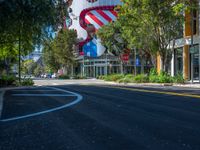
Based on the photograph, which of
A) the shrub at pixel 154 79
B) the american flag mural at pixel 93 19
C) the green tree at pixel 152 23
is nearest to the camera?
the green tree at pixel 152 23

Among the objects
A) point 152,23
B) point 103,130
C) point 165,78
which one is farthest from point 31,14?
point 165,78

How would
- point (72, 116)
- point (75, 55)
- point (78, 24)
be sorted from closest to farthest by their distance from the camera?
point (72, 116) < point (75, 55) < point (78, 24)

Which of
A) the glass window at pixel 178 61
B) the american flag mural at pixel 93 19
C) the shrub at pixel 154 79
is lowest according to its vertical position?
the shrub at pixel 154 79

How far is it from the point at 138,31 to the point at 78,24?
63.0 metres

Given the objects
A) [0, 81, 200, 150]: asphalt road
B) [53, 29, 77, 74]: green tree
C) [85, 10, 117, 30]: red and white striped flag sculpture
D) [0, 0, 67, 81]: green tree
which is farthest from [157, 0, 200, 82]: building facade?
[85, 10, 117, 30]: red and white striped flag sculpture

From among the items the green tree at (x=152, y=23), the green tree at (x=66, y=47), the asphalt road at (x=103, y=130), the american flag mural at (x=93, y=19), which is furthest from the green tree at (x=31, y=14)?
the american flag mural at (x=93, y=19)

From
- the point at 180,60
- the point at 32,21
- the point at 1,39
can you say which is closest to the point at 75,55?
the point at 180,60

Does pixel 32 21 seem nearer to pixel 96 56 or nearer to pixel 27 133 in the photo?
pixel 27 133

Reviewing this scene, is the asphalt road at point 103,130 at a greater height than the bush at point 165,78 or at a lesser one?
lesser

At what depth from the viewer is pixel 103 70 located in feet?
320

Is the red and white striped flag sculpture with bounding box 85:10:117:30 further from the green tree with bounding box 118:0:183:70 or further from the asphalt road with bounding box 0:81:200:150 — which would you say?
the asphalt road with bounding box 0:81:200:150

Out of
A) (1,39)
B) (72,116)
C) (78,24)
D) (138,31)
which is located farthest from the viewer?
(78,24)

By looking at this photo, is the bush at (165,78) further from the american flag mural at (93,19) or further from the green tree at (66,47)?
the american flag mural at (93,19)

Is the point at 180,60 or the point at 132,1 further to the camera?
the point at 180,60
